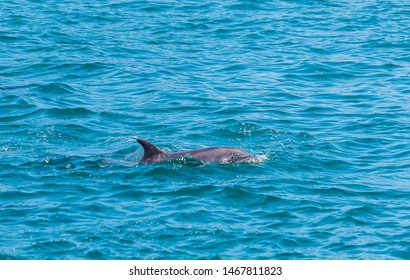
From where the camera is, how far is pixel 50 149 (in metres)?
22.4

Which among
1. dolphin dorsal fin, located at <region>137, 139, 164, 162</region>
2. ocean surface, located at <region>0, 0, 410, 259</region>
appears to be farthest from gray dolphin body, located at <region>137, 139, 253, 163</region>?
ocean surface, located at <region>0, 0, 410, 259</region>

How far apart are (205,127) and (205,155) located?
3.41 meters

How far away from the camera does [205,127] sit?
80.3 feet

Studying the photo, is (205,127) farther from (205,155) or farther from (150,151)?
(150,151)

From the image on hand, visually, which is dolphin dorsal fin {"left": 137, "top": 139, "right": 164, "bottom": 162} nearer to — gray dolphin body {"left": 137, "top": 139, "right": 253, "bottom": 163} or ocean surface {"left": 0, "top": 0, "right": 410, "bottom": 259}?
gray dolphin body {"left": 137, "top": 139, "right": 253, "bottom": 163}

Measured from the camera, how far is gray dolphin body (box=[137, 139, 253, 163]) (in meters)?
21.0

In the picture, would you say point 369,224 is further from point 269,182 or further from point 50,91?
point 50,91

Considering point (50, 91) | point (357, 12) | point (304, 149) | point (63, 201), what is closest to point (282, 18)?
point (357, 12)

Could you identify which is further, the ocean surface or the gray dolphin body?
the gray dolphin body

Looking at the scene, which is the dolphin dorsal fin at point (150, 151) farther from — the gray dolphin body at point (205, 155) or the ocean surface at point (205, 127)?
the ocean surface at point (205, 127)

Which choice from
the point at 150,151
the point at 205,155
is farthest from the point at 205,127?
the point at 150,151

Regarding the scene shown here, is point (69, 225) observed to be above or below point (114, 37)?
below

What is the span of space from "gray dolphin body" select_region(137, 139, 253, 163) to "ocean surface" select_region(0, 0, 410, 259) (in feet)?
0.75

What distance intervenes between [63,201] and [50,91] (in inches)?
386
